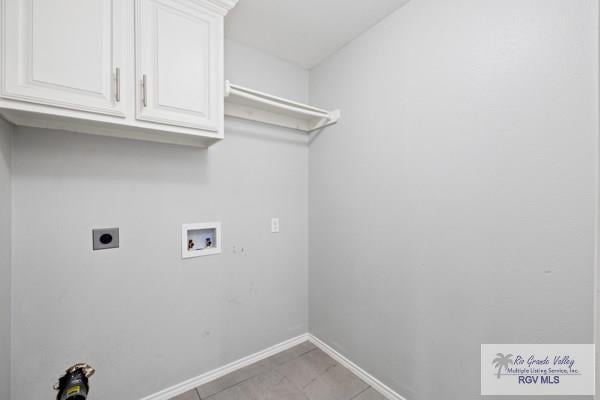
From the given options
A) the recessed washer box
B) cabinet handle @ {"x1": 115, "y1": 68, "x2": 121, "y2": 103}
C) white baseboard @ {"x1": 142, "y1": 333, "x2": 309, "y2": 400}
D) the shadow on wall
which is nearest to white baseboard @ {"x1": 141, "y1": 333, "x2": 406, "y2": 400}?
white baseboard @ {"x1": 142, "y1": 333, "x2": 309, "y2": 400}

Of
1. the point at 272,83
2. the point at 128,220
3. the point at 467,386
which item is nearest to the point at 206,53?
the point at 272,83

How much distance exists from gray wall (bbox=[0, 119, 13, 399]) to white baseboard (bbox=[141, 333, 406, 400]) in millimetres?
716

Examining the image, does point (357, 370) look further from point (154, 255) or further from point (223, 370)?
point (154, 255)

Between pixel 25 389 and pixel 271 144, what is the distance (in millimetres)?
1984

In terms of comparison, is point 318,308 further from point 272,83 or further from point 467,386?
point 272,83

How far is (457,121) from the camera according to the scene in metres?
1.25

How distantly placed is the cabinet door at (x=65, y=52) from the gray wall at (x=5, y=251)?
310 mm

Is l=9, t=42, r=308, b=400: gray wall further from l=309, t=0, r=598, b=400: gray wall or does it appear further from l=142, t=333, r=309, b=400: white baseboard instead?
l=309, t=0, r=598, b=400: gray wall

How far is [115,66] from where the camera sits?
3.69 feet

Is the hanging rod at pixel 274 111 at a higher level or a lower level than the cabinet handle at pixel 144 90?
higher

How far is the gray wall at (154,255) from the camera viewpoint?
4.03 feet

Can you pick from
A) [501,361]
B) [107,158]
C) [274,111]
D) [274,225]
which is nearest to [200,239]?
[274,225]

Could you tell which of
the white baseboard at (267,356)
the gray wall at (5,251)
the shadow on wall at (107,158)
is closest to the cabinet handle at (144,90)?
the shadow on wall at (107,158)

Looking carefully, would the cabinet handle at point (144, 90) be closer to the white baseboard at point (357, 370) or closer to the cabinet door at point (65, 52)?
the cabinet door at point (65, 52)
